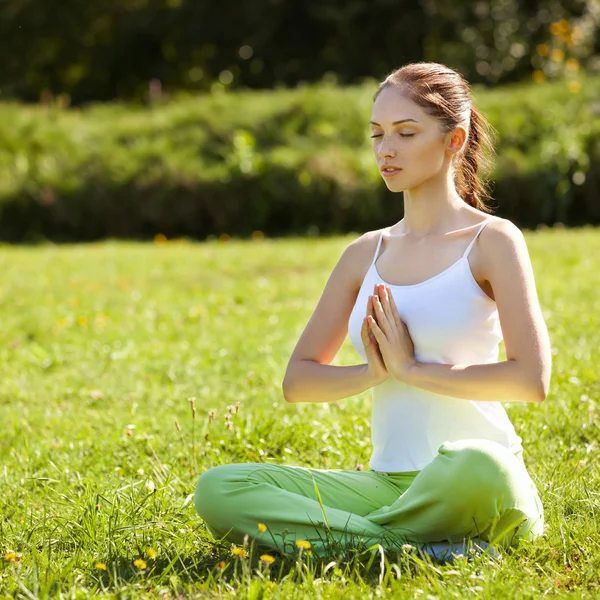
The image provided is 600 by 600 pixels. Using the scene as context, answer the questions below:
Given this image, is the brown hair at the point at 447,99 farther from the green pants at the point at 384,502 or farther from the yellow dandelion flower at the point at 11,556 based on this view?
the yellow dandelion flower at the point at 11,556

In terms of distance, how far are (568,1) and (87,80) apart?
448 inches

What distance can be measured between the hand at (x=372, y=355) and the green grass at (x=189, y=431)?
56cm

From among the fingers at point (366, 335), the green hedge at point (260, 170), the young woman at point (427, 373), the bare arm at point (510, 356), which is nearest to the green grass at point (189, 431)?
the young woman at point (427, 373)

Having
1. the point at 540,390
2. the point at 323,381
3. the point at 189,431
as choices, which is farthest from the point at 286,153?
the point at 540,390

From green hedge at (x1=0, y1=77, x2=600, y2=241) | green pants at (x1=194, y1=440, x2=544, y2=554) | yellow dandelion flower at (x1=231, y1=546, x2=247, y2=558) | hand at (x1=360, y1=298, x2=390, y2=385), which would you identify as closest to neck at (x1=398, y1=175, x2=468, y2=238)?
hand at (x1=360, y1=298, x2=390, y2=385)

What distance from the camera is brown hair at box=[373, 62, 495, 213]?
9.88ft

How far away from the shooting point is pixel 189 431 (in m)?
4.33

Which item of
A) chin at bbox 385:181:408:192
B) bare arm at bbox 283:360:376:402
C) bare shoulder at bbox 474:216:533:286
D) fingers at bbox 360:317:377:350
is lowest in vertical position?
bare arm at bbox 283:360:376:402

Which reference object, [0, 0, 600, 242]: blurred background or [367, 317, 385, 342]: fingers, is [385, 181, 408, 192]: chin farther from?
[0, 0, 600, 242]: blurred background

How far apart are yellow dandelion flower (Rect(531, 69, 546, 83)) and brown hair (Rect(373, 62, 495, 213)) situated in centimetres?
1416

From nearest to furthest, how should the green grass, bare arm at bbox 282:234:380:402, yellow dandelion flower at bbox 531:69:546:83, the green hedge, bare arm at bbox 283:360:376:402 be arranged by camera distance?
the green grass, bare arm at bbox 283:360:376:402, bare arm at bbox 282:234:380:402, the green hedge, yellow dandelion flower at bbox 531:69:546:83

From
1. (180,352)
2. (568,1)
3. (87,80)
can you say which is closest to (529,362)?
(180,352)

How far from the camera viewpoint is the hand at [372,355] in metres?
3.03

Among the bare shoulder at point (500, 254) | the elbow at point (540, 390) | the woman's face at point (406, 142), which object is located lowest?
the elbow at point (540, 390)
